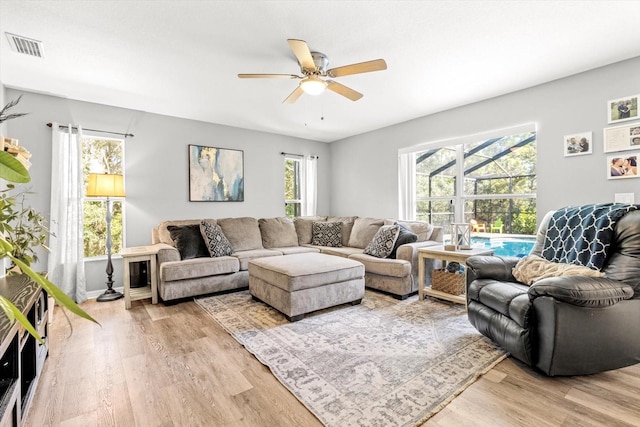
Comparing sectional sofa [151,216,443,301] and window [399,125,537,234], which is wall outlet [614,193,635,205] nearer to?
window [399,125,537,234]

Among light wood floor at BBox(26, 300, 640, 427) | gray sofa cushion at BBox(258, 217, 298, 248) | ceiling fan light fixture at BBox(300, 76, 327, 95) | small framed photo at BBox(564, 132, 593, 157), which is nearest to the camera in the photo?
light wood floor at BBox(26, 300, 640, 427)

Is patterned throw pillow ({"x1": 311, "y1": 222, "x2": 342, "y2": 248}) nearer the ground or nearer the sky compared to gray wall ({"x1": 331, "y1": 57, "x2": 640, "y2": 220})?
nearer the ground

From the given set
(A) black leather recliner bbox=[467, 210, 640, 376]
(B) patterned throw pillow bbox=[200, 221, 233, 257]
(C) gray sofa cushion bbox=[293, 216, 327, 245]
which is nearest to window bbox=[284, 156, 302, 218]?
(C) gray sofa cushion bbox=[293, 216, 327, 245]

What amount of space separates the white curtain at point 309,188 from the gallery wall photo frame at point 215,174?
1238 mm

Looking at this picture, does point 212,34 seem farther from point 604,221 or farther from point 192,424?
point 604,221

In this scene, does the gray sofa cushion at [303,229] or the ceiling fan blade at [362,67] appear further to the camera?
the gray sofa cushion at [303,229]

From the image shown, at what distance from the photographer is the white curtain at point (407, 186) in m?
4.78

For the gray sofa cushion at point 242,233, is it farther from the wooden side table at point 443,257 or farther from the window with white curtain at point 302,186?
the wooden side table at point 443,257

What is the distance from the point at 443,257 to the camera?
10.6ft

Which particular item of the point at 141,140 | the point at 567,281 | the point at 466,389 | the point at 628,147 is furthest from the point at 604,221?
the point at 141,140

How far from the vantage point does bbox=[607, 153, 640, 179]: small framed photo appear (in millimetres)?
2770

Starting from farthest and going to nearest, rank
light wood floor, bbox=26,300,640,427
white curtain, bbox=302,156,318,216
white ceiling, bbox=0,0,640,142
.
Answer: white curtain, bbox=302,156,318,216 → white ceiling, bbox=0,0,640,142 → light wood floor, bbox=26,300,640,427

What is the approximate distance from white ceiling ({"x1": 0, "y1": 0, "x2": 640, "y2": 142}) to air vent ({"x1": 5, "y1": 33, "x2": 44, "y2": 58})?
0.22ft

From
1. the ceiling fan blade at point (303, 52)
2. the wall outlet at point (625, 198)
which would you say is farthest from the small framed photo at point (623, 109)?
the ceiling fan blade at point (303, 52)
